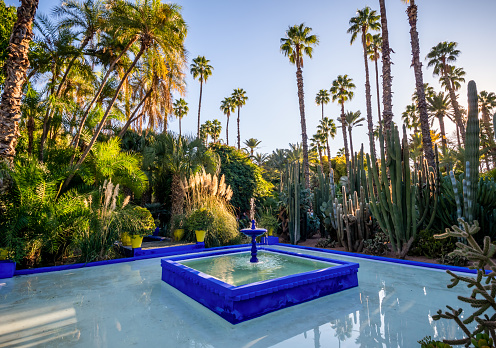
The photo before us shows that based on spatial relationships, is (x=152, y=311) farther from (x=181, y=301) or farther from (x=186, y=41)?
(x=186, y=41)

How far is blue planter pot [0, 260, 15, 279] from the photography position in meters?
5.57

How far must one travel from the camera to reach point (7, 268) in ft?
18.4

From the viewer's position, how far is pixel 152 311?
3678 millimetres

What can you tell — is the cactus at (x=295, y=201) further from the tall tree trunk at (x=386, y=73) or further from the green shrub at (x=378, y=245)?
the tall tree trunk at (x=386, y=73)

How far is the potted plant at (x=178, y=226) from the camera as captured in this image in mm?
9578

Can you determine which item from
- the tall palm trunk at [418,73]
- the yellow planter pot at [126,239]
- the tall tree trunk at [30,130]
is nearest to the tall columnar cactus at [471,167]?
the tall palm trunk at [418,73]

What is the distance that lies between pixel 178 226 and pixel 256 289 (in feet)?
22.3

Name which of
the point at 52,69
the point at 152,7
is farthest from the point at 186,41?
the point at 52,69

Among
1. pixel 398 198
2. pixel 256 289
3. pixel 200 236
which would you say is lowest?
pixel 256 289

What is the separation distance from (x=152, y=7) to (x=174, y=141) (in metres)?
5.25

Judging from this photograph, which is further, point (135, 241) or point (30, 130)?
point (30, 130)

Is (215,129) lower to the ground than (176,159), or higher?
higher

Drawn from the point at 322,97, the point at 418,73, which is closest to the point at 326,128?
the point at 322,97

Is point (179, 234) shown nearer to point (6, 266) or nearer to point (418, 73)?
point (6, 266)
